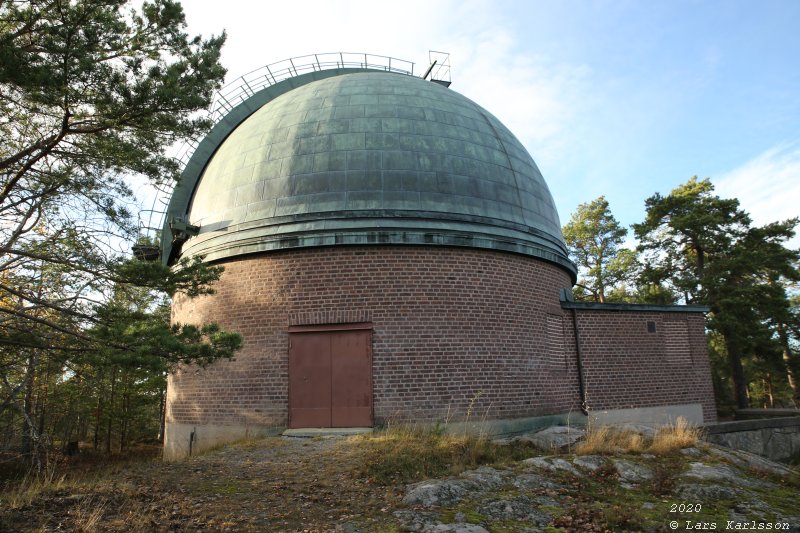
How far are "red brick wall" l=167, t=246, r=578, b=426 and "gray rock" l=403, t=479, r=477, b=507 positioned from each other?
4.10m

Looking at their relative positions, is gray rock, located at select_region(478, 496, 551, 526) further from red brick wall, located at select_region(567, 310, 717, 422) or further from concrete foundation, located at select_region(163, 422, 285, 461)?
red brick wall, located at select_region(567, 310, 717, 422)

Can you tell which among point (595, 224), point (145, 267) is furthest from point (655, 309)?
point (595, 224)

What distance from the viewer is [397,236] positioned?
11.8 meters

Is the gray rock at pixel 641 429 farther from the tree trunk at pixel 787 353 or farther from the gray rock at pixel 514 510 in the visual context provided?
the tree trunk at pixel 787 353

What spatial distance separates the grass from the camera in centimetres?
771

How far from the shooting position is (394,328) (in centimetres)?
1148

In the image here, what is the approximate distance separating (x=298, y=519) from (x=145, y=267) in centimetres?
492

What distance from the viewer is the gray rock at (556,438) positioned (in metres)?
9.60

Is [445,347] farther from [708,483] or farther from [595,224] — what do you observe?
[595,224]

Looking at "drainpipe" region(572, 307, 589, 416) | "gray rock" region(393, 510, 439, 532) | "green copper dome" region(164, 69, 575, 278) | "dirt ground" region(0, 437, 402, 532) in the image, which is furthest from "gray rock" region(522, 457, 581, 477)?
"drainpipe" region(572, 307, 589, 416)

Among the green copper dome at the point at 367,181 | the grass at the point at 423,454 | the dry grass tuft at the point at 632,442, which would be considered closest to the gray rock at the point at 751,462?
the dry grass tuft at the point at 632,442

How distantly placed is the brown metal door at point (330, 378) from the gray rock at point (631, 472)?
492 centimetres

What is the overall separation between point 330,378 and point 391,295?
7.12 feet

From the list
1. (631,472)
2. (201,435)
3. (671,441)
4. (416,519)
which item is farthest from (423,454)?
(201,435)
